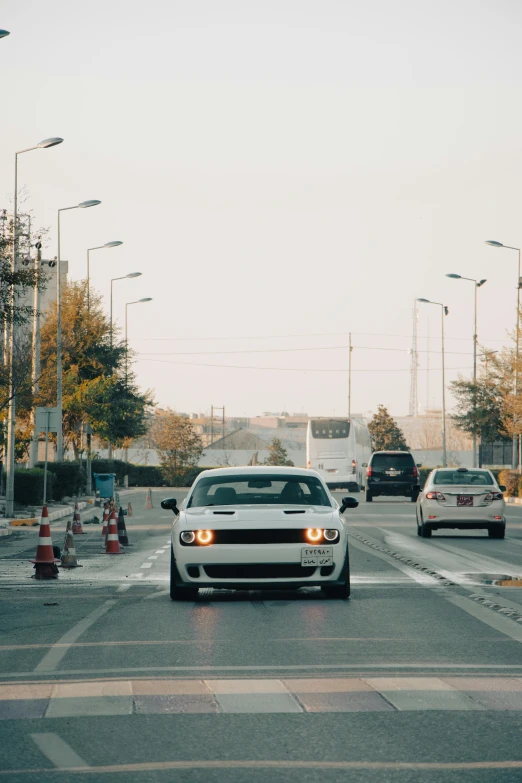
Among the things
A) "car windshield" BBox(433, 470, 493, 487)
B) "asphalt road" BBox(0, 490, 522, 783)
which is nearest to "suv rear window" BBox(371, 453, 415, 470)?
"car windshield" BBox(433, 470, 493, 487)

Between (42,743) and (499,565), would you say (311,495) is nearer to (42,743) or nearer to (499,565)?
(499,565)

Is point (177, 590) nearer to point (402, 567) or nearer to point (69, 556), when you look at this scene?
Answer: point (402, 567)

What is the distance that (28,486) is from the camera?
3828 cm

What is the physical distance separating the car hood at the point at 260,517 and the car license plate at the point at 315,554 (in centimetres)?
26

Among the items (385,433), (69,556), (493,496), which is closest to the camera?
(69,556)

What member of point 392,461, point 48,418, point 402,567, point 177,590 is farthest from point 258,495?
point 392,461

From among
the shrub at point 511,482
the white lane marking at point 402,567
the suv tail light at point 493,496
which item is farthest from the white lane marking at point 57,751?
the shrub at point 511,482

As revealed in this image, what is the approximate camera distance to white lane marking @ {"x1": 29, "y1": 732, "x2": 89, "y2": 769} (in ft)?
19.9

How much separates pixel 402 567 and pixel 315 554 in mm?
5197

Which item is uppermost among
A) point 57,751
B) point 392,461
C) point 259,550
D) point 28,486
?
point 392,461

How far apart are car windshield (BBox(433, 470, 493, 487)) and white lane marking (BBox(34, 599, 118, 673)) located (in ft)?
46.9

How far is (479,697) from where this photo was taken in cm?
774

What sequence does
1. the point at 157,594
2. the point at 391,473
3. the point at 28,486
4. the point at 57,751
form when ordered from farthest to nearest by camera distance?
the point at 391,473 → the point at 28,486 → the point at 157,594 → the point at 57,751

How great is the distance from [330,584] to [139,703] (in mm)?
5829
